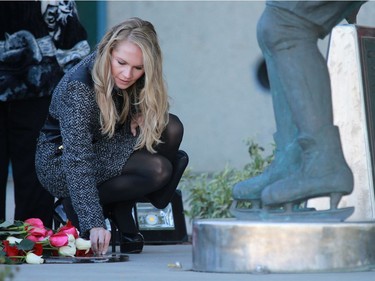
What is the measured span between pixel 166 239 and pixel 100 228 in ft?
4.11

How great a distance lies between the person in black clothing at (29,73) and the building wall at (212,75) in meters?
3.73

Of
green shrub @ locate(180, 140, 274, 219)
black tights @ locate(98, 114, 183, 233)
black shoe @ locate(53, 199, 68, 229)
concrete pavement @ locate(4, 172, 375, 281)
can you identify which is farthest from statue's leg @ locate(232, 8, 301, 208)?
green shrub @ locate(180, 140, 274, 219)

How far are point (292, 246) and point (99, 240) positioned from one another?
39.5 inches

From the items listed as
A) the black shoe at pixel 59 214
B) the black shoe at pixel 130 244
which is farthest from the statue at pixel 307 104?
the black shoe at pixel 59 214

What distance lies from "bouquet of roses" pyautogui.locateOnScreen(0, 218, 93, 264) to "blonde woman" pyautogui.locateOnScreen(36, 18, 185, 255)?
7cm

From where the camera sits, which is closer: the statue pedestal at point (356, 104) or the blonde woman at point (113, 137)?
the blonde woman at point (113, 137)

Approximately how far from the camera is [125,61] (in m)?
4.45

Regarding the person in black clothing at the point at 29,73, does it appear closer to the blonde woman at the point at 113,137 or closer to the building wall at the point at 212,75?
the blonde woman at the point at 113,137

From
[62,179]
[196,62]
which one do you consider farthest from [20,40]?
[196,62]

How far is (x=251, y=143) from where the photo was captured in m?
6.64

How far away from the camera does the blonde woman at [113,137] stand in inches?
174

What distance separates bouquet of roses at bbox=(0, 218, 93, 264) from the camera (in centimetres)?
405

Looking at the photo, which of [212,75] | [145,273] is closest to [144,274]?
[145,273]

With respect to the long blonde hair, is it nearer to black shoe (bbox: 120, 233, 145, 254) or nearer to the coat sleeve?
black shoe (bbox: 120, 233, 145, 254)
